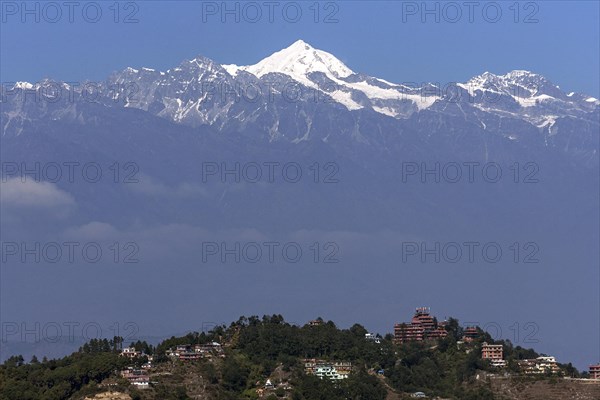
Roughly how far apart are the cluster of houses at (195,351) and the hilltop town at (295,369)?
9 centimetres

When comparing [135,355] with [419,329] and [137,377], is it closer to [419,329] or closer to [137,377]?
[137,377]

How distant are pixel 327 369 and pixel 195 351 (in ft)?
39.8

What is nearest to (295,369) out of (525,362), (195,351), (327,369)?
(327,369)

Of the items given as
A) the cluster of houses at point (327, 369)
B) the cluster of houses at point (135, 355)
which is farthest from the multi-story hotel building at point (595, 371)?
the cluster of houses at point (135, 355)

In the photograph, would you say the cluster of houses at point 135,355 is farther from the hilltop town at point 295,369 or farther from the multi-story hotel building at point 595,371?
the multi-story hotel building at point 595,371

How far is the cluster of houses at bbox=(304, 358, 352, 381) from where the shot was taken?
14862 cm

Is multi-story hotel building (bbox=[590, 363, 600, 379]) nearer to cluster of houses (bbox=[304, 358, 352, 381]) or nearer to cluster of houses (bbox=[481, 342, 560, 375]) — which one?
cluster of houses (bbox=[481, 342, 560, 375])

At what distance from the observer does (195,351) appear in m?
152

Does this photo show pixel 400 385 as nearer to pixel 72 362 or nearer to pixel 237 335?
pixel 237 335

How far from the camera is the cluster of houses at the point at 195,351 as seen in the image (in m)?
151

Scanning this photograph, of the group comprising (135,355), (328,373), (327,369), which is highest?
(135,355)

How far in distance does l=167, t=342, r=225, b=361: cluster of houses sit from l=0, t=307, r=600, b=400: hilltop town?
9 centimetres

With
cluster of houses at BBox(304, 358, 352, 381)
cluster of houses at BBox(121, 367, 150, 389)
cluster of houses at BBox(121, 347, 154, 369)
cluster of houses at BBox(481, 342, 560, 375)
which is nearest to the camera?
cluster of houses at BBox(121, 367, 150, 389)

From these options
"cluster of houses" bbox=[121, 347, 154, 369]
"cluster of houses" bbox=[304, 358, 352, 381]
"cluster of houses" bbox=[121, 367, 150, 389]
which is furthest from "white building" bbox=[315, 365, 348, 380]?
"cluster of houses" bbox=[121, 367, 150, 389]
